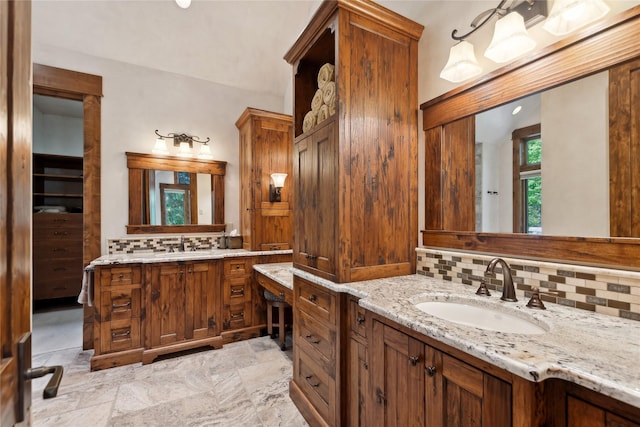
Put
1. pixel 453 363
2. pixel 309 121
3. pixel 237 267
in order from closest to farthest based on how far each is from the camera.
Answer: pixel 453 363
pixel 309 121
pixel 237 267

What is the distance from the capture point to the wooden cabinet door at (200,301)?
299 cm

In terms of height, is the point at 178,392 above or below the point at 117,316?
below

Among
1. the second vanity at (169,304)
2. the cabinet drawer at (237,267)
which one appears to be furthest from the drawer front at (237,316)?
the cabinet drawer at (237,267)

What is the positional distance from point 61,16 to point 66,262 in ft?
11.7

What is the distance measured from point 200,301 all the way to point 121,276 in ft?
2.53

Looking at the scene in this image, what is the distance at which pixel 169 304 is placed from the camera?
291cm

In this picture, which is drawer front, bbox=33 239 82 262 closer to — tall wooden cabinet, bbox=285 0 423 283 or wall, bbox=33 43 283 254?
wall, bbox=33 43 283 254

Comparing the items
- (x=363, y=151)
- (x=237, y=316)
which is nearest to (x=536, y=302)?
(x=363, y=151)

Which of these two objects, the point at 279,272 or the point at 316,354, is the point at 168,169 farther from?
the point at 316,354

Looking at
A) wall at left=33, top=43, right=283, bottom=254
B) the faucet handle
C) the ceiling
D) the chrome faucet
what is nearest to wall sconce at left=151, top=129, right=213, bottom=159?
wall at left=33, top=43, right=283, bottom=254

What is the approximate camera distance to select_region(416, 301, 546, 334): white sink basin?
47.0 inches

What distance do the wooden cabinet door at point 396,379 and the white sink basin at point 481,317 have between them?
0.69 ft

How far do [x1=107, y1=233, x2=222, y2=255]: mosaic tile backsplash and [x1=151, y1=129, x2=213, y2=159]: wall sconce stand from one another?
101 cm

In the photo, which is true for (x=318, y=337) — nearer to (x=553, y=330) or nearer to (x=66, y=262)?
(x=553, y=330)
